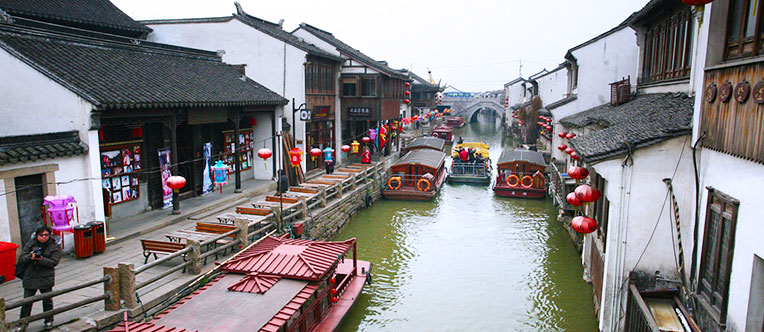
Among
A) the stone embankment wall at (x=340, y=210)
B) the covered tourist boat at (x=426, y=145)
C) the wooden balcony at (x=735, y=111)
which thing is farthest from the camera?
the covered tourist boat at (x=426, y=145)

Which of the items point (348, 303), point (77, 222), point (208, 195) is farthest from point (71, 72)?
point (348, 303)

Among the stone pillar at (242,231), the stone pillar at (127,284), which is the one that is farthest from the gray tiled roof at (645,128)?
the stone pillar at (127,284)

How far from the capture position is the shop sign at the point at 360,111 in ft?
91.9

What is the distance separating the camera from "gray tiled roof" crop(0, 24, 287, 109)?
11.8 m

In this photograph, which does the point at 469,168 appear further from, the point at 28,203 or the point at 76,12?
the point at 28,203

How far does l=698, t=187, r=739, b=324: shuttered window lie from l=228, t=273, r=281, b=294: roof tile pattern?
714cm

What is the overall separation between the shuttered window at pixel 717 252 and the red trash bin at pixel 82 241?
12.4 m

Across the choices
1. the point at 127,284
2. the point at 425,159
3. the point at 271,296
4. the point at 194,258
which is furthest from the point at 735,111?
the point at 425,159

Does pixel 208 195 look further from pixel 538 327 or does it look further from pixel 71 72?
pixel 538 327

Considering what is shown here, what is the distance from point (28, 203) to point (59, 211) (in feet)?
2.45

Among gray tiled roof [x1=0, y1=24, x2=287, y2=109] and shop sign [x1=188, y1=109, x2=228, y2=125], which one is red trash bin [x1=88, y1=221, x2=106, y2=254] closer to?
gray tiled roof [x1=0, y1=24, x2=287, y2=109]

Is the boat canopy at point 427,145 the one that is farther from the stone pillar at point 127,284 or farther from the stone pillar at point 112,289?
the stone pillar at point 112,289

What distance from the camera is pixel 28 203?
10.6m

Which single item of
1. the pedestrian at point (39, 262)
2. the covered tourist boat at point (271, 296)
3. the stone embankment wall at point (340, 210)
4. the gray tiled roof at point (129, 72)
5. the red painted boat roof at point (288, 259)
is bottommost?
the stone embankment wall at point (340, 210)
